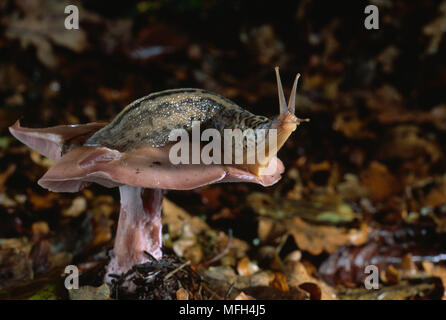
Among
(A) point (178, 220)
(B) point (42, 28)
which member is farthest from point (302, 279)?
(B) point (42, 28)

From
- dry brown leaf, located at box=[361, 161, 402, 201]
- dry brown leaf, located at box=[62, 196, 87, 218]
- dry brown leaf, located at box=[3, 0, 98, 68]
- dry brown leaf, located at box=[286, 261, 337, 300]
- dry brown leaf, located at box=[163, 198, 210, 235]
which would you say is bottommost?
dry brown leaf, located at box=[286, 261, 337, 300]

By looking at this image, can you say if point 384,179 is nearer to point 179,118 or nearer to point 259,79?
point 259,79

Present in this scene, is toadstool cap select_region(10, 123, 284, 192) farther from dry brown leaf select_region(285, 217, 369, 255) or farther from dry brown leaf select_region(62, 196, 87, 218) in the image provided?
dry brown leaf select_region(62, 196, 87, 218)

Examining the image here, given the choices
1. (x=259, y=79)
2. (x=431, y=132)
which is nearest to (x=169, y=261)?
(x=259, y=79)

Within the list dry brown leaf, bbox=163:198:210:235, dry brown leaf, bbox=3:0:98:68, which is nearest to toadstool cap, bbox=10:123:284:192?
dry brown leaf, bbox=163:198:210:235

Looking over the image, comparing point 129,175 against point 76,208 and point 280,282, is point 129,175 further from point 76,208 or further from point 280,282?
point 76,208

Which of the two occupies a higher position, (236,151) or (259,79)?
(259,79)
